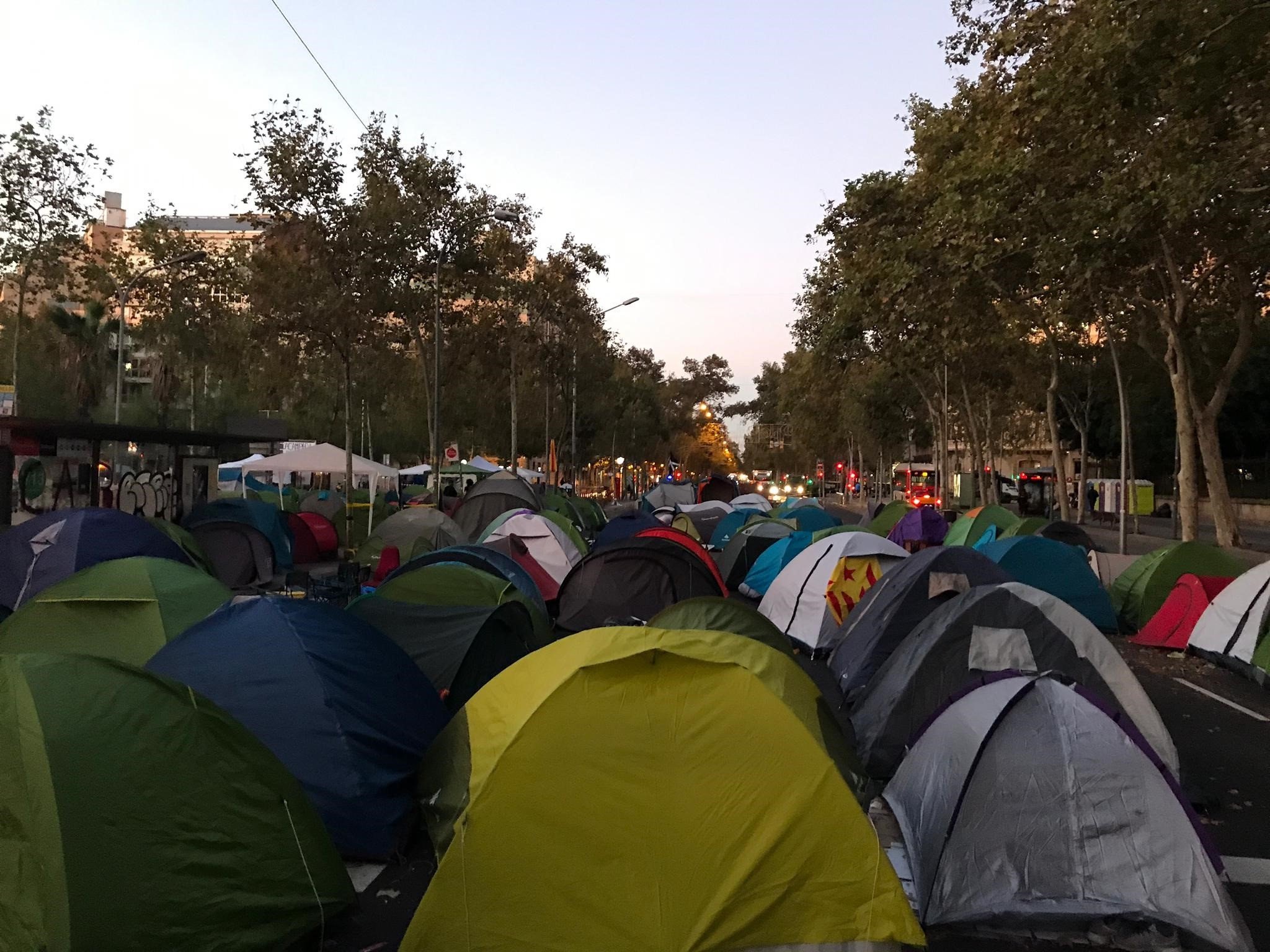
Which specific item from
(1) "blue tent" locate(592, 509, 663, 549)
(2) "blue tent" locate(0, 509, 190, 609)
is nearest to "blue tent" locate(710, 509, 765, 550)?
(1) "blue tent" locate(592, 509, 663, 549)

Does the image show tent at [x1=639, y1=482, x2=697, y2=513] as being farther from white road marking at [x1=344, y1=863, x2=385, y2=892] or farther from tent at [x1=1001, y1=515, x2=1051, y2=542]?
white road marking at [x1=344, y1=863, x2=385, y2=892]

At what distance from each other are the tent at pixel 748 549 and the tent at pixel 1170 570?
6.52 m

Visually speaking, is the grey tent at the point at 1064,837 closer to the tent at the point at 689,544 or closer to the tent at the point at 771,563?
the tent at the point at 689,544

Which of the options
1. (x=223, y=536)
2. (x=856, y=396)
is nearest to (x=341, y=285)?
(x=223, y=536)

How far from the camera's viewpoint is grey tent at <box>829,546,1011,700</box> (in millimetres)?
9203

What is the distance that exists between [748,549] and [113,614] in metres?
13.5

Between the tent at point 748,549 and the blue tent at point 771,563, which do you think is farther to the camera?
the tent at point 748,549

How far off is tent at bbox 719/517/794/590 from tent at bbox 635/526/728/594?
2.05 metres

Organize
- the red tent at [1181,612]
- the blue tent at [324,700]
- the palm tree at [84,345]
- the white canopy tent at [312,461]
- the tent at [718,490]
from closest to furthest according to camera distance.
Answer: the blue tent at [324,700]
the red tent at [1181,612]
the white canopy tent at [312,461]
the palm tree at [84,345]
the tent at [718,490]

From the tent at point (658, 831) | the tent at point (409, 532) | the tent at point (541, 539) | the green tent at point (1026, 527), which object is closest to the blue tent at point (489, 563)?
the tent at point (541, 539)

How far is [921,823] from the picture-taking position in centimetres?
563

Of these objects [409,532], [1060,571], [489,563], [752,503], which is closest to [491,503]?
[409,532]

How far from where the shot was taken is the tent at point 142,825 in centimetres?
405

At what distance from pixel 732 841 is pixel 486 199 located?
25401 millimetres
